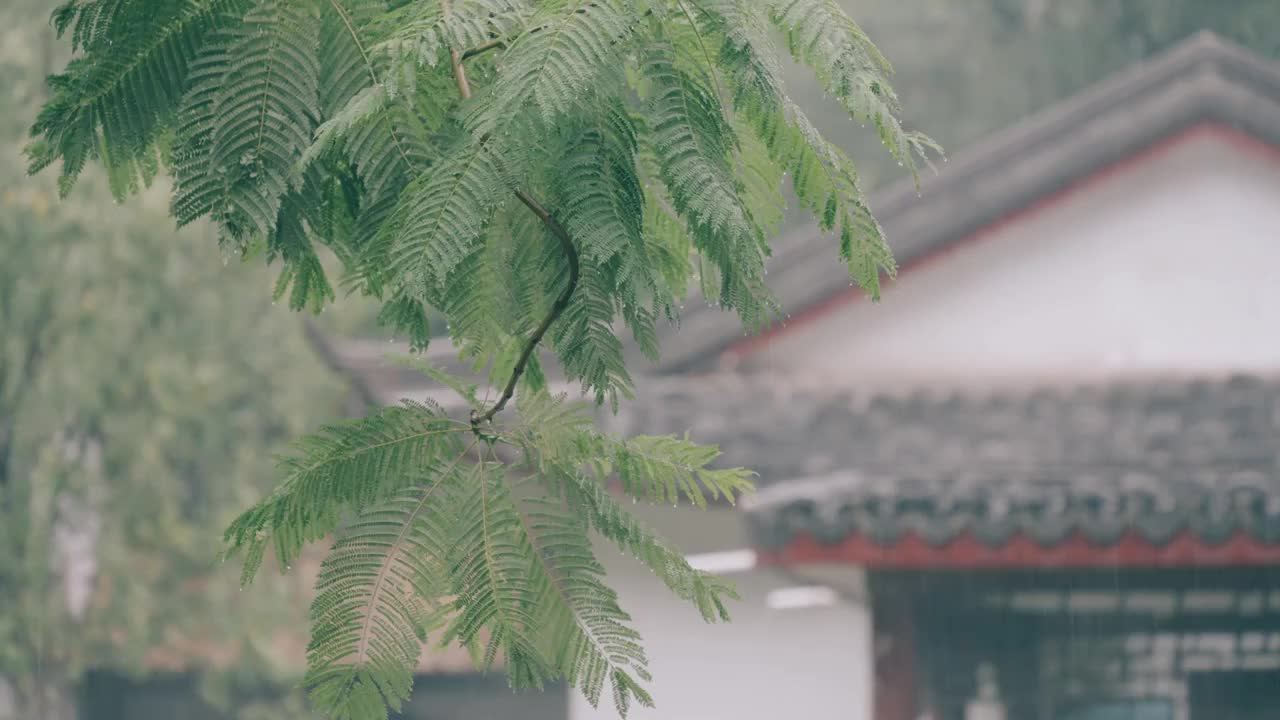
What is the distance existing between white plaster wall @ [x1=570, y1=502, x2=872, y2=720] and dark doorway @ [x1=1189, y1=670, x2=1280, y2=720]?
1.04m

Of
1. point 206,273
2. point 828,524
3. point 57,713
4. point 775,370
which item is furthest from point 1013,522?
point 57,713

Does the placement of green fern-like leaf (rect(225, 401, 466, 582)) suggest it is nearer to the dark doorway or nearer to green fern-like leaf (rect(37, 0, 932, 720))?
green fern-like leaf (rect(37, 0, 932, 720))

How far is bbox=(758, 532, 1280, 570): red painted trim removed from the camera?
4.65 m

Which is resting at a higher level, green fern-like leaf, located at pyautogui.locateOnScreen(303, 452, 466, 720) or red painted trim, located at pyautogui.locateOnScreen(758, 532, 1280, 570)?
red painted trim, located at pyautogui.locateOnScreen(758, 532, 1280, 570)

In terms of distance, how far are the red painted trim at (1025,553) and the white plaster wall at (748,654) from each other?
66 cm

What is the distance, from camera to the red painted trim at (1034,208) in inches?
245

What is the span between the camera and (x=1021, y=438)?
17.9 feet

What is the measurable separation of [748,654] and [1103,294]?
1991mm

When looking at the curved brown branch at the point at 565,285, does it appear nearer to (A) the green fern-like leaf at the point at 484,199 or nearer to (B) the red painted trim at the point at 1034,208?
(A) the green fern-like leaf at the point at 484,199

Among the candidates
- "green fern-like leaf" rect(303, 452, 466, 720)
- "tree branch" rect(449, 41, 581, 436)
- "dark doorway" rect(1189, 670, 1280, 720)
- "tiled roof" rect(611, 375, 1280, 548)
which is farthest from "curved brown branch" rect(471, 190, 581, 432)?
"dark doorway" rect(1189, 670, 1280, 720)

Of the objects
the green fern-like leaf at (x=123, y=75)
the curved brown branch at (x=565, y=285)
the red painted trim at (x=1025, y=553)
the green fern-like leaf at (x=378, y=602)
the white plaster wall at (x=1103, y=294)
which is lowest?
the green fern-like leaf at (x=378, y=602)

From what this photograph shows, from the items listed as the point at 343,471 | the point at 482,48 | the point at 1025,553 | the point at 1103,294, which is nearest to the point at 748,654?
the point at 1025,553

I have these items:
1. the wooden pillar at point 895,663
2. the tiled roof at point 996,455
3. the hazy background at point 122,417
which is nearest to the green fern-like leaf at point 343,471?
the tiled roof at point 996,455

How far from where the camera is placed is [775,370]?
6.27 m
